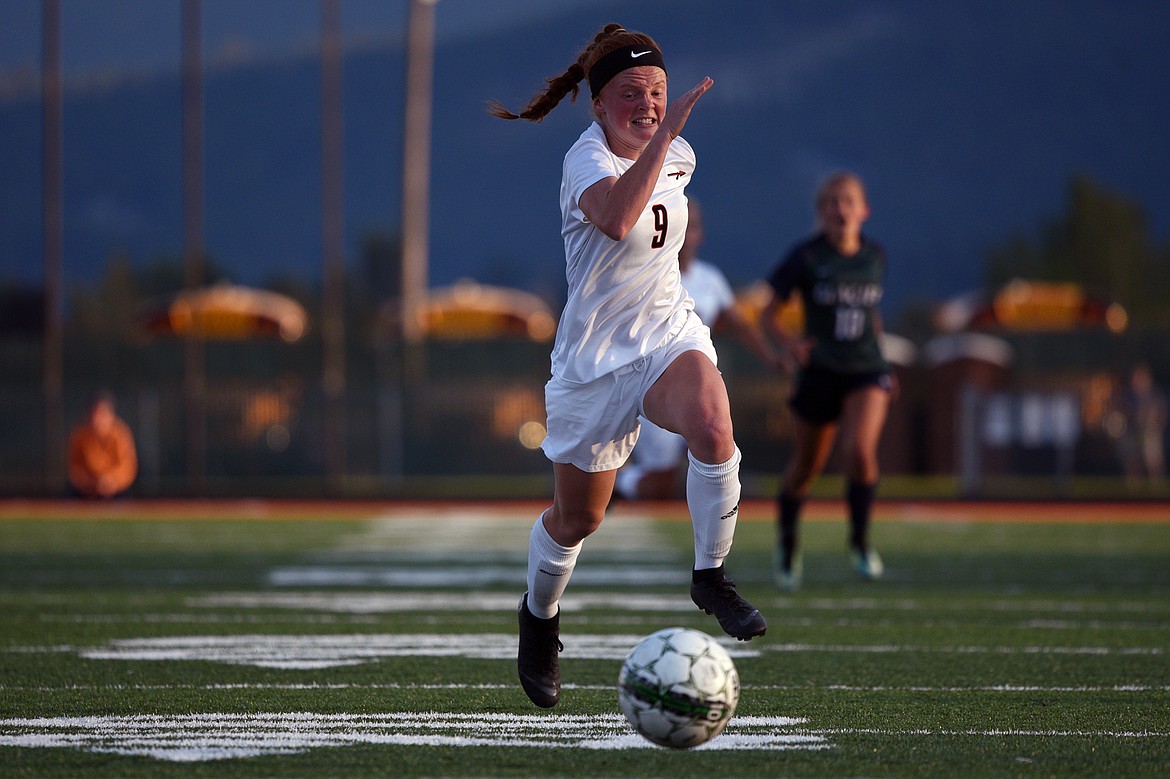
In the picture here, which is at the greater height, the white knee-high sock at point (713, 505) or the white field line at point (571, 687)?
the white knee-high sock at point (713, 505)

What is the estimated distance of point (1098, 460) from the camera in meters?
28.9

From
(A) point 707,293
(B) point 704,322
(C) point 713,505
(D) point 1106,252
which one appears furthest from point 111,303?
(C) point 713,505

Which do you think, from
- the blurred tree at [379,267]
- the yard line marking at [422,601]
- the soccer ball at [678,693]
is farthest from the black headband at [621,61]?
the blurred tree at [379,267]

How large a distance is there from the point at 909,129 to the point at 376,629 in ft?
630

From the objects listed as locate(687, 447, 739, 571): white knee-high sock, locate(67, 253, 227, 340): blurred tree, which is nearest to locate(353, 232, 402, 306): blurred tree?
locate(67, 253, 227, 340): blurred tree

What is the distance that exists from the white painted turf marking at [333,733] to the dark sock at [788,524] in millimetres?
4346

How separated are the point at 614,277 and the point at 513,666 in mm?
1698

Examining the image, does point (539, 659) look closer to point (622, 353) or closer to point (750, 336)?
point (622, 353)

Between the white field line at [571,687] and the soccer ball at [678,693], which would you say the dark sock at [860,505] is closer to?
the white field line at [571,687]

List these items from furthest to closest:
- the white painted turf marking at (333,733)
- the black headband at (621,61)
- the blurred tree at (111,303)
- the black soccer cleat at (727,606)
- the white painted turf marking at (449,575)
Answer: the blurred tree at (111,303) < the white painted turf marking at (449,575) < the black headband at (621,61) < the black soccer cleat at (727,606) < the white painted turf marking at (333,733)

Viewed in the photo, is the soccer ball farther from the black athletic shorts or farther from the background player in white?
the black athletic shorts

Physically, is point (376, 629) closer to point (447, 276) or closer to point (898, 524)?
point (898, 524)

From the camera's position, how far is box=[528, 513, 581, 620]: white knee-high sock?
5.11m

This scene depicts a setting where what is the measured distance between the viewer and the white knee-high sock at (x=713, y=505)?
4848mm
